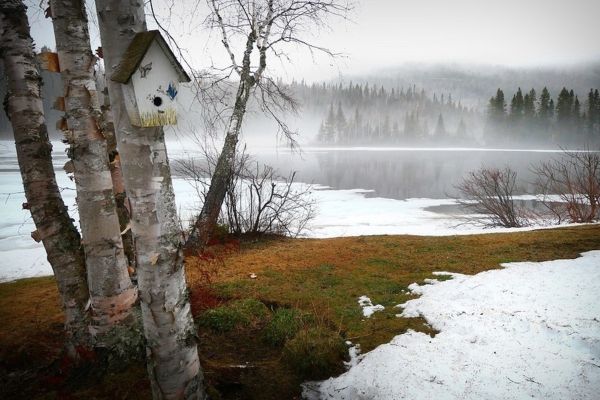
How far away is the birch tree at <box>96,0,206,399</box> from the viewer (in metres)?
1.84

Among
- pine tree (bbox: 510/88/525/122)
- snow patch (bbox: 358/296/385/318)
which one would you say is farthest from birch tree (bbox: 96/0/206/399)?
pine tree (bbox: 510/88/525/122)

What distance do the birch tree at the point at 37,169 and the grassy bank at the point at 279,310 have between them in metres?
0.64

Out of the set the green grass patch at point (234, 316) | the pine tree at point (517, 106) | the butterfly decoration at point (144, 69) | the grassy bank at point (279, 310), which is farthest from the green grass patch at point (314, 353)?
the pine tree at point (517, 106)

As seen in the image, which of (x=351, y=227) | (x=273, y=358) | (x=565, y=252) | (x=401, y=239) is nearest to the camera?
(x=273, y=358)

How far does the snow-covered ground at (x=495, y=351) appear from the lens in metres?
2.72

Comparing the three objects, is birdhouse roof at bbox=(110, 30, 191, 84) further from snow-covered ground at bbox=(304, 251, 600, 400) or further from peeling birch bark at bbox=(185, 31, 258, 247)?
peeling birch bark at bbox=(185, 31, 258, 247)

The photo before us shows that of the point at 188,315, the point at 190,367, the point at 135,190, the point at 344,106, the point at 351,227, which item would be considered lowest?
the point at 351,227

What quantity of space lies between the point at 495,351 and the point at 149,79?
11.6ft

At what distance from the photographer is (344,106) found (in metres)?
140

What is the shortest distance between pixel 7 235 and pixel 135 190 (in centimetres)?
1304

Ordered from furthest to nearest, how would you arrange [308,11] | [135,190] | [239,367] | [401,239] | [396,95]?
[396,95] → [401,239] → [308,11] → [239,367] → [135,190]

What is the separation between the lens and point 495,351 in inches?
122

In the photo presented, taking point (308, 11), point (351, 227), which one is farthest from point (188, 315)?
point (351, 227)

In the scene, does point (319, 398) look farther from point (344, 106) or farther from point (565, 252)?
point (344, 106)
